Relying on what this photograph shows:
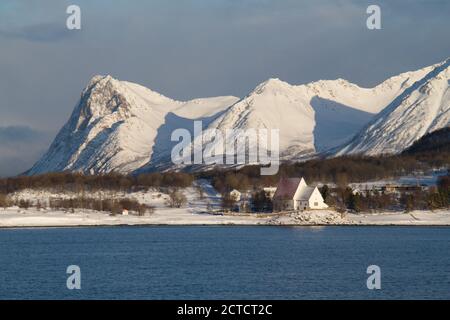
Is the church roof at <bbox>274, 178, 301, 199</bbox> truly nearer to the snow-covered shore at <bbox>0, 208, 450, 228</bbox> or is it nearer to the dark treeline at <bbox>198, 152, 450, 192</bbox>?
the snow-covered shore at <bbox>0, 208, 450, 228</bbox>

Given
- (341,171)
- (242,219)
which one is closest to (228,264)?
(242,219)

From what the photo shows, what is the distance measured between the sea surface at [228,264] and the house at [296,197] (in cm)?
1777

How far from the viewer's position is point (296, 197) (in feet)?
424

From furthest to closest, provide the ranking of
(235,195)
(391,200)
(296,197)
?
(235,195)
(391,200)
(296,197)

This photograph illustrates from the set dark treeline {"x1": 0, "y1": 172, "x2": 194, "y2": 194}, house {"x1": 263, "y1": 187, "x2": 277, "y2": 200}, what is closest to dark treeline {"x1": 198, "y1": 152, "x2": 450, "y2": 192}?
house {"x1": 263, "y1": 187, "x2": 277, "y2": 200}

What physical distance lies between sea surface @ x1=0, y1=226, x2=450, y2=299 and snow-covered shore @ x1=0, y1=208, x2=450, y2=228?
13.3m

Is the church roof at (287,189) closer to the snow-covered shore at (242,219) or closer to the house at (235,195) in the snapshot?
the snow-covered shore at (242,219)

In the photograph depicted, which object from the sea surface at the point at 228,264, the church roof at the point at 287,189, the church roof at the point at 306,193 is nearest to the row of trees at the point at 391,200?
the church roof at the point at 306,193

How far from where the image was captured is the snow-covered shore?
401ft

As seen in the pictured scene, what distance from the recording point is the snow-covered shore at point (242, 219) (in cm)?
12238

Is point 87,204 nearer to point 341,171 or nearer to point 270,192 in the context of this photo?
point 270,192

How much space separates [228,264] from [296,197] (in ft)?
201

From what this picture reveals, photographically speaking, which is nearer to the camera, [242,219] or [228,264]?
[228,264]
